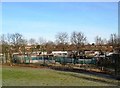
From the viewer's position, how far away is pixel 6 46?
56.4m

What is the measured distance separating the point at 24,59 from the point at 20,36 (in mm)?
15180

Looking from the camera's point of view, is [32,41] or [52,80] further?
[32,41]

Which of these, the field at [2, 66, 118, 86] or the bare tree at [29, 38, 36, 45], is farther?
the bare tree at [29, 38, 36, 45]

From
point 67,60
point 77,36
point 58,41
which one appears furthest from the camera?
point 58,41

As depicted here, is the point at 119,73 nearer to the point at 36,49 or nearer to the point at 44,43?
the point at 36,49

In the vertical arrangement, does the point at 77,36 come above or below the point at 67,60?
above

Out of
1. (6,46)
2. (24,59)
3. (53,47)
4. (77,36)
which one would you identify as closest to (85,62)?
(24,59)

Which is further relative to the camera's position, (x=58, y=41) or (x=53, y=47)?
(x=53, y=47)

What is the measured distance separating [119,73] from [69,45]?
160ft

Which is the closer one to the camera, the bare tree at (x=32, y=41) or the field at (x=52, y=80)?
the field at (x=52, y=80)

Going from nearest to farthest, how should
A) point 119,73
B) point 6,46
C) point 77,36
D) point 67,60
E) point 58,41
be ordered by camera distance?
point 119,73 → point 67,60 → point 6,46 → point 77,36 → point 58,41

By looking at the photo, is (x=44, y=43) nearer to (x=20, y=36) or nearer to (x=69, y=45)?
(x=69, y=45)

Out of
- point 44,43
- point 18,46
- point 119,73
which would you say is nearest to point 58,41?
point 44,43

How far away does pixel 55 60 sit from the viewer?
47906mm
